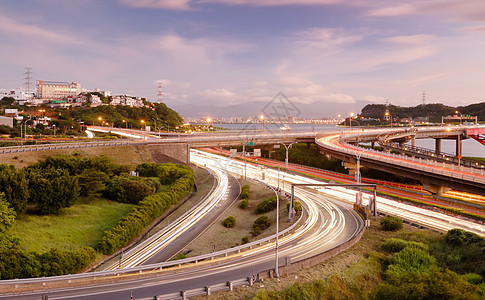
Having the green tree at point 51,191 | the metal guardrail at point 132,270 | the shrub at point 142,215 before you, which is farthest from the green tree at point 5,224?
the metal guardrail at point 132,270

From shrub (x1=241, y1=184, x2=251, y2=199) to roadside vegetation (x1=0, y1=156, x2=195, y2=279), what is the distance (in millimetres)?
9776

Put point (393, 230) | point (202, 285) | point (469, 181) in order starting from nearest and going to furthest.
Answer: point (202, 285) < point (393, 230) < point (469, 181)

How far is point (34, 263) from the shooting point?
28.6 meters

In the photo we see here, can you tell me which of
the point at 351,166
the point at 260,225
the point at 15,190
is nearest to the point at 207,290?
the point at 260,225

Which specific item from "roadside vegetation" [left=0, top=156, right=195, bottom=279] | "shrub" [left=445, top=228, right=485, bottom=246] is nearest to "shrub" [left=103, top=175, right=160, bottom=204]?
"roadside vegetation" [left=0, top=156, right=195, bottom=279]

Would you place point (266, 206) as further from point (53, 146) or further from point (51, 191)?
point (53, 146)

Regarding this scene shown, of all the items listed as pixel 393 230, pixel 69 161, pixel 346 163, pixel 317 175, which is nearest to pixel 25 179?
pixel 69 161

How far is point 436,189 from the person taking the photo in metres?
54.0

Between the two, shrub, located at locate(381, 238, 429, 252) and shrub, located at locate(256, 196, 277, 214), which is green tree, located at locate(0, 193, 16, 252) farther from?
shrub, located at locate(381, 238, 429, 252)

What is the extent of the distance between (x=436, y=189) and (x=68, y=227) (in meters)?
50.6

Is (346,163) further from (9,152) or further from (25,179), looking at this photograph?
(9,152)

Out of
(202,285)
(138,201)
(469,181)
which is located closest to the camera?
(202,285)

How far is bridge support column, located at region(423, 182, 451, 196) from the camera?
5344cm

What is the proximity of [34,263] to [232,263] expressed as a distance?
51.8ft
